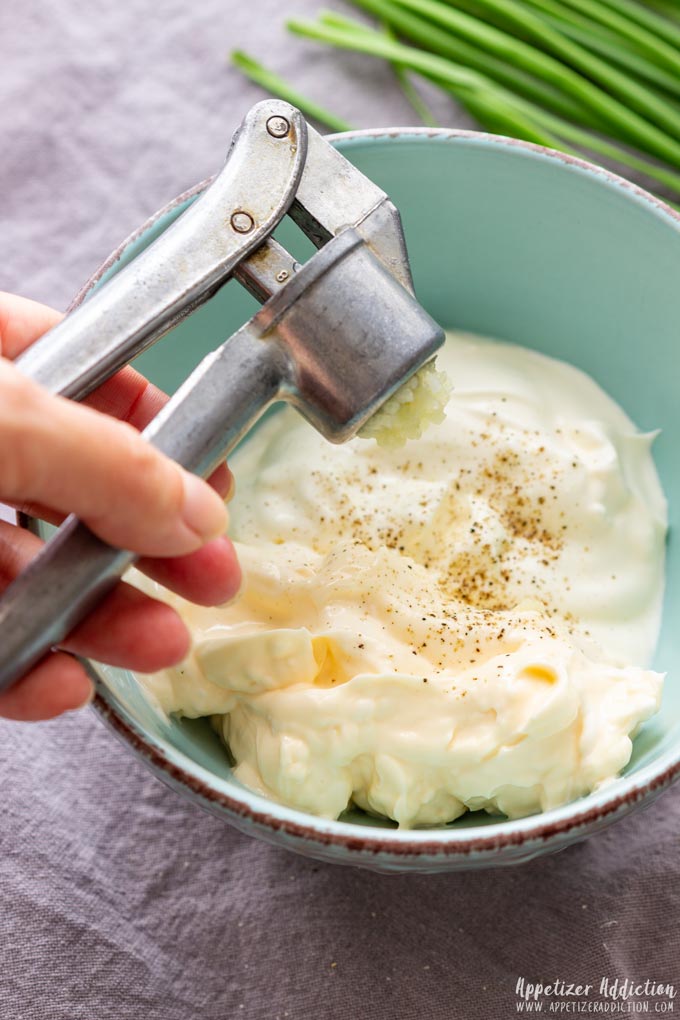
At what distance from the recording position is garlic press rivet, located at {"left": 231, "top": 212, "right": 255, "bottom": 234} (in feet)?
3.51

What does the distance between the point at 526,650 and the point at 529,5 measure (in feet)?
4.06

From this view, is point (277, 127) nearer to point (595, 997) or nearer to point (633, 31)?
point (633, 31)

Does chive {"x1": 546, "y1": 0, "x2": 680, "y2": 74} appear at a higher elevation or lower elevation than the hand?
higher

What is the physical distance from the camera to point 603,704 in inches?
44.6

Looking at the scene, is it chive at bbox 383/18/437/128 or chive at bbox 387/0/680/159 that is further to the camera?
chive at bbox 383/18/437/128

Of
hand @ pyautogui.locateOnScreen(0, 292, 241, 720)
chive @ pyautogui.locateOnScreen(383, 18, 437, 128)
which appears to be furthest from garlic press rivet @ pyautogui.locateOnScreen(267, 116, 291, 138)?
chive @ pyautogui.locateOnScreen(383, 18, 437, 128)

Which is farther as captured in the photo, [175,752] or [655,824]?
[655,824]

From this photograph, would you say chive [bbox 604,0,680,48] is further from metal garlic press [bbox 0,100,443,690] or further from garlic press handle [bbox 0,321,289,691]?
garlic press handle [bbox 0,321,289,691]

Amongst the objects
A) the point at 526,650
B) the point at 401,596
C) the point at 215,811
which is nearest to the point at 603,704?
the point at 526,650

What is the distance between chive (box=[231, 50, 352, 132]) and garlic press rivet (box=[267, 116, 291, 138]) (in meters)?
0.69

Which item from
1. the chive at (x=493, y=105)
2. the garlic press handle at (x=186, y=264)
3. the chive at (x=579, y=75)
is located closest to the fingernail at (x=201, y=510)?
the garlic press handle at (x=186, y=264)

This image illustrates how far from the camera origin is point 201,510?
0.89 meters

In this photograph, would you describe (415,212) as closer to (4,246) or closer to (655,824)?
(4,246)

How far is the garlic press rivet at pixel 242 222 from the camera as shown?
107 centimetres
